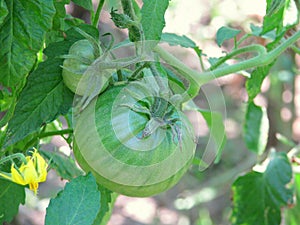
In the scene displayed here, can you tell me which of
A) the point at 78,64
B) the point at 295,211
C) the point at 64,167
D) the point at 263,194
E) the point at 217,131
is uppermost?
the point at 78,64

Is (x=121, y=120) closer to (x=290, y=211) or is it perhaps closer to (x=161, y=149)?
(x=161, y=149)

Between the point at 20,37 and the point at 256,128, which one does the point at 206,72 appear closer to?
the point at 20,37

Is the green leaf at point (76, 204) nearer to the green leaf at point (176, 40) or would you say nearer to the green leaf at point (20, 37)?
the green leaf at point (20, 37)

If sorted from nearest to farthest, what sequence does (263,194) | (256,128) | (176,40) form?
(176,40) < (263,194) < (256,128)

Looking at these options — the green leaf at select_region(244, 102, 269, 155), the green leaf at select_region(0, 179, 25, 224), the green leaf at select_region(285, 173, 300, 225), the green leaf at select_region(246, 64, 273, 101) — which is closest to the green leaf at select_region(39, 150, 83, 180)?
the green leaf at select_region(0, 179, 25, 224)

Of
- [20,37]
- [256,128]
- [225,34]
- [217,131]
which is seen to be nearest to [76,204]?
[20,37]

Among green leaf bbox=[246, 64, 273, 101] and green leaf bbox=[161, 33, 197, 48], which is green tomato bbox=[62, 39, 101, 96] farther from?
green leaf bbox=[246, 64, 273, 101]

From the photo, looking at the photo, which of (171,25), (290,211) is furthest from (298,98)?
(290,211)

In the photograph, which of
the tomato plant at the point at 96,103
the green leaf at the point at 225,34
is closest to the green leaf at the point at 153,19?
the tomato plant at the point at 96,103
